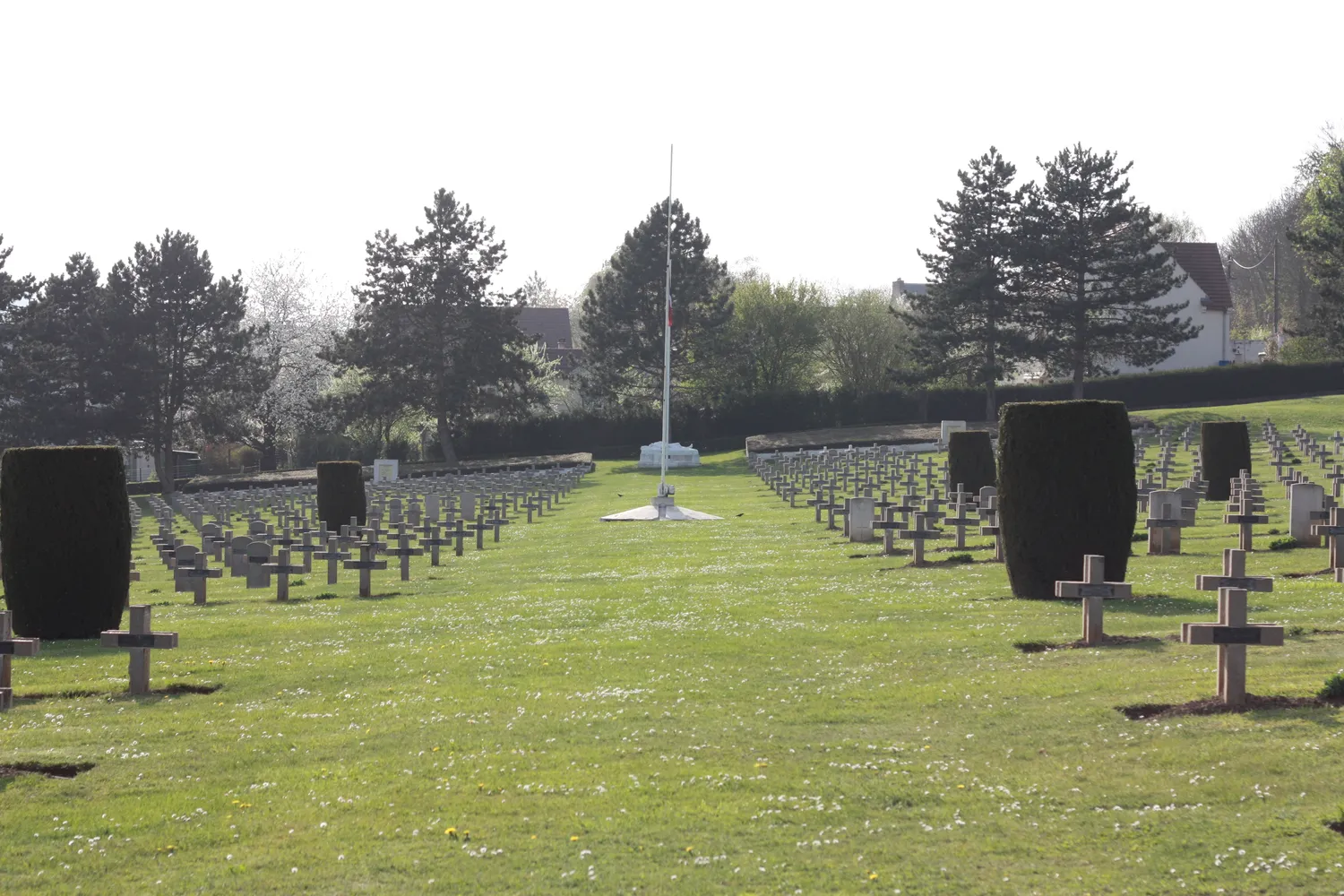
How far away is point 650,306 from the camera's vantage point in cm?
6950

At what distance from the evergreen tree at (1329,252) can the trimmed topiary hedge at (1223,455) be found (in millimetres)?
31624

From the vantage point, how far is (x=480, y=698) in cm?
1092

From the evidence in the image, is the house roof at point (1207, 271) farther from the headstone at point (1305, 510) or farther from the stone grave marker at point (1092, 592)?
the stone grave marker at point (1092, 592)

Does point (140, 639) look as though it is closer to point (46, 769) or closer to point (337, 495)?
point (46, 769)

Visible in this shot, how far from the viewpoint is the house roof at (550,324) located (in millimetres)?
97562

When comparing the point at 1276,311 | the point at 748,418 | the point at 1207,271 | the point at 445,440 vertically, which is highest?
the point at 1207,271

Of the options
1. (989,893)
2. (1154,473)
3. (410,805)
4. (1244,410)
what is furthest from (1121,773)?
(1244,410)

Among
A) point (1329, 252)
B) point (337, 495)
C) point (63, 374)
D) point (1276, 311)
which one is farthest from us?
point (1276, 311)

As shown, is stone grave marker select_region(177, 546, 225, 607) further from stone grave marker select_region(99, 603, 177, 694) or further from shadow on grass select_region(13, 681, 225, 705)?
stone grave marker select_region(99, 603, 177, 694)

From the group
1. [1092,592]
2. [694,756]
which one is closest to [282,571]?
[1092,592]

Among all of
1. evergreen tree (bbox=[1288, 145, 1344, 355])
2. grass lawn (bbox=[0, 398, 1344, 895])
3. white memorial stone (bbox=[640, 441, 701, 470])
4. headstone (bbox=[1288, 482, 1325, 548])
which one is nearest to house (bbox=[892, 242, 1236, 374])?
evergreen tree (bbox=[1288, 145, 1344, 355])

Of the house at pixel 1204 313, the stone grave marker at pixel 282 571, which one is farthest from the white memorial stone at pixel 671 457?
the stone grave marker at pixel 282 571

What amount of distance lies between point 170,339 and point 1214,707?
59686 mm

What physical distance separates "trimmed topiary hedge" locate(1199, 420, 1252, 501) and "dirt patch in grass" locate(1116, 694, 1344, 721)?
2195 centimetres
